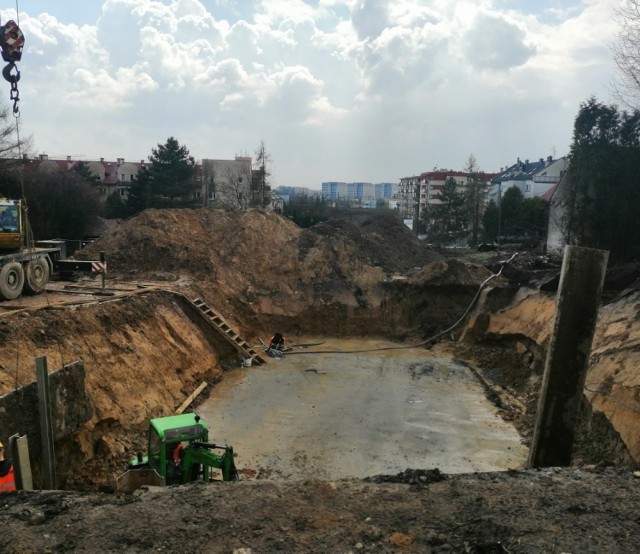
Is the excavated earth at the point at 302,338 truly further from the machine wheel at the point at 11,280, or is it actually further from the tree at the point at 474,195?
the tree at the point at 474,195

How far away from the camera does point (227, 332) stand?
18.4 m

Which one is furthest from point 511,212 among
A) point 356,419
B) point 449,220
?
point 356,419

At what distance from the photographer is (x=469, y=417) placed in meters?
13.7

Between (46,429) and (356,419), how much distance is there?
24.2ft

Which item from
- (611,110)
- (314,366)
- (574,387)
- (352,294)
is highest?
(611,110)

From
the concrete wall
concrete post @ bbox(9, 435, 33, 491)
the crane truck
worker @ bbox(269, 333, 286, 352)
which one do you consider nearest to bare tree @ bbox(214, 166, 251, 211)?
worker @ bbox(269, 333, 286, 352)

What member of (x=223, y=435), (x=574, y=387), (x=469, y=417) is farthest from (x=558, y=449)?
(x=223, y=435)

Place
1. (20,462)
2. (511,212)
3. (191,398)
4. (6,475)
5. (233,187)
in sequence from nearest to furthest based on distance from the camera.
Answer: (6,475) → (20,462) → (191,398) → (511,212) → (233,187)

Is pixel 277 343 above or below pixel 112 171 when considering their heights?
below

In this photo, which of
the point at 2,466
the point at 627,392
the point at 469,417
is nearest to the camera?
the point at 2,466

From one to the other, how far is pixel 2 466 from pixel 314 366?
11711 millimetres

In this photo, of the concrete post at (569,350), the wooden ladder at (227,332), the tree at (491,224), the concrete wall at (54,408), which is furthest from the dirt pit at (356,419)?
the tree at (491,224)

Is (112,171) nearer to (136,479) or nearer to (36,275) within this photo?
(36,275)

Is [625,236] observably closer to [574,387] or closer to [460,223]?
[574,387]
